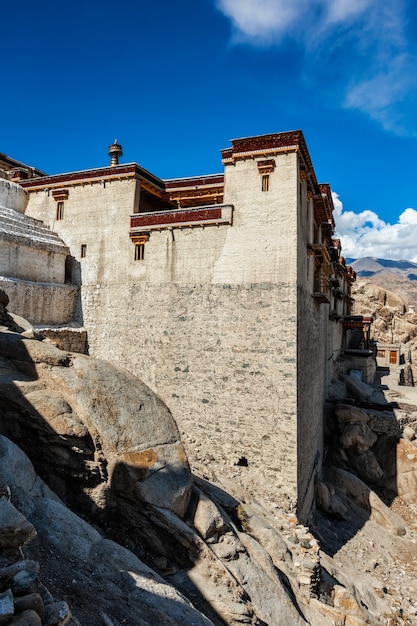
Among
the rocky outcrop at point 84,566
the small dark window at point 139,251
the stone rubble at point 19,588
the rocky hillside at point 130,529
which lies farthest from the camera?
the small dark window at point 139,251

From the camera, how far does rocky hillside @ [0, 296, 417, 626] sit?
5.57m

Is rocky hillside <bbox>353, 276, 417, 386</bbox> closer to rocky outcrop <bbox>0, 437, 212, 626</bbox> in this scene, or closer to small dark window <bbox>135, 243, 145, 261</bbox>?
small dark window <bbox>135, 243, 145, 261</bbox>

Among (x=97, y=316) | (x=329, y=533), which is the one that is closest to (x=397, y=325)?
(x=329, y=533)

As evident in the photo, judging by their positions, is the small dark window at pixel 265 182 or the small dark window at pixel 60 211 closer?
the small dark window at pixel 265 182

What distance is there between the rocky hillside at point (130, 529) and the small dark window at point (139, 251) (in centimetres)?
703

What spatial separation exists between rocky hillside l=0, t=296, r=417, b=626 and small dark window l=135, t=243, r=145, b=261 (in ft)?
23.1

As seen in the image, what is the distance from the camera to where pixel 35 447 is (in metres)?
7.79

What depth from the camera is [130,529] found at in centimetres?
795

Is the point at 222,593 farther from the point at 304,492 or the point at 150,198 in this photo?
the point at 150,198

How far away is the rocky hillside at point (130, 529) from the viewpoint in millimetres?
5574

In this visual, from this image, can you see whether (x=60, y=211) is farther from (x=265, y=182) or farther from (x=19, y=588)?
(x=19, y=588)

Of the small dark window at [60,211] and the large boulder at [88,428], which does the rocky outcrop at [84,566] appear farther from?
the small dark window at [60,211]

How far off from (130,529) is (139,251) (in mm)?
11415

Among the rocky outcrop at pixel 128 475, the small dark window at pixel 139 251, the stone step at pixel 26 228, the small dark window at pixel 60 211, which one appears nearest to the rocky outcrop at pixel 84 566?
the rocky outcrop at pixel 128 475
